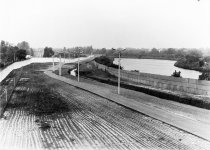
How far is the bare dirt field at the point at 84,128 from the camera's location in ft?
55.7

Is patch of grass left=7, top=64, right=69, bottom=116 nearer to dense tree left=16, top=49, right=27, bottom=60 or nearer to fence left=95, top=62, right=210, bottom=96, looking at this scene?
fence left=95, top=62, right=210, bottom=96

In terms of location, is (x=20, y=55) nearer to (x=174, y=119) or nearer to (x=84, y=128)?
(x=84, y=128)

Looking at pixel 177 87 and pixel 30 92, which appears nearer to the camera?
pixel 30 92

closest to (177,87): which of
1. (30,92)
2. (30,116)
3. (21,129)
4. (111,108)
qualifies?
(111,108)

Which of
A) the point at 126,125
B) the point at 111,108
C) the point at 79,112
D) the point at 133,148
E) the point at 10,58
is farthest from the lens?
the point at 10,58

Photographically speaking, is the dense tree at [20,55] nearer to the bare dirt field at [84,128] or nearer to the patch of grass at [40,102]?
the patch of grass at [40,102]

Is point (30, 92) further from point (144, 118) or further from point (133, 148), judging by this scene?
point (133, 148)

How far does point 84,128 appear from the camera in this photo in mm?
20562

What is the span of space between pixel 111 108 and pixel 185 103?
10874mm

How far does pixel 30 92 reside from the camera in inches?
1508

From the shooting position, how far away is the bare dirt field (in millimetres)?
16984

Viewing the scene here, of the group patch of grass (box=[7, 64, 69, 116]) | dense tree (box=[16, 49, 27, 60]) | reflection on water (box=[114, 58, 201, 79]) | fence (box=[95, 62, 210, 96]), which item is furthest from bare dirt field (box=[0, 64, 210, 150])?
dense tree (box=[16, 49, 27, 60])

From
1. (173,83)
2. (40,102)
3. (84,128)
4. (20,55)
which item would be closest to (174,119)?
(84,128)

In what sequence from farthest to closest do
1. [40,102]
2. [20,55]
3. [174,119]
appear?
1. [20,55]
2. [40,102]
3. [174,119]
